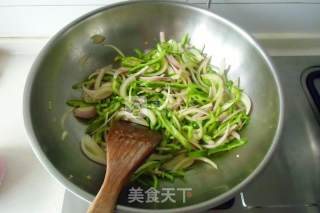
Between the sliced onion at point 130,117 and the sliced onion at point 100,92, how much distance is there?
0.22ft

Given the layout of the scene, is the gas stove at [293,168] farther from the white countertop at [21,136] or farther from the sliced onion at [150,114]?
the sliced onion at [150,114]

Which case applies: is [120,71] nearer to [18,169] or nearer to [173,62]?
[173,62]

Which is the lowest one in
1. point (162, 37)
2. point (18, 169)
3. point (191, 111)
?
point (18, 169)

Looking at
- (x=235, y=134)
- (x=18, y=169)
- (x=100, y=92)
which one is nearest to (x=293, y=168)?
(x=235, y=134)

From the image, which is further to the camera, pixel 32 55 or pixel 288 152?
pixel 32 55

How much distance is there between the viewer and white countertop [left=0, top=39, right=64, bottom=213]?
696 mm

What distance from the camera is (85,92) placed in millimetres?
811

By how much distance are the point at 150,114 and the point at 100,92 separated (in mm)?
135

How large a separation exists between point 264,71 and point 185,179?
290 mm

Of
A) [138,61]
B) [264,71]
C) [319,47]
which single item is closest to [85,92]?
[138,61]

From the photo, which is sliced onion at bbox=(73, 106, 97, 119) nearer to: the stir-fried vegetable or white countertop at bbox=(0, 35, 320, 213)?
the stir-fried vegetable

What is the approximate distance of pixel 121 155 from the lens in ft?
2.18

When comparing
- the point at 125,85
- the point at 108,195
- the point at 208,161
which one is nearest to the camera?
the point at 108,195

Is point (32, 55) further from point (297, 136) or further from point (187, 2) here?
point (297, 136)
